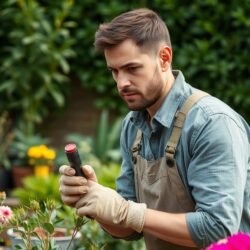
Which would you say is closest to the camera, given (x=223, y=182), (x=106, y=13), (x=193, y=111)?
(x=223, y=182)

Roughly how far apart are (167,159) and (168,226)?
0.26m

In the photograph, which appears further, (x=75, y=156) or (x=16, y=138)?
(x=16, y=138)

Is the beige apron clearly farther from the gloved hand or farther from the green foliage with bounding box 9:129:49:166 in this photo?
the green foliage with bounding box 9:129:49:166

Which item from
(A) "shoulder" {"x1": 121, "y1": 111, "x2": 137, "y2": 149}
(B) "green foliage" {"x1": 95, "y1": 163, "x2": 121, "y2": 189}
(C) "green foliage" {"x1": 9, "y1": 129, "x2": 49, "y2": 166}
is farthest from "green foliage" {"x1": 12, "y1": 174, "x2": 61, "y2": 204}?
(A) "shoulder" {"x1": 121, "y1": 111, "x2": 137, "y2": 149}

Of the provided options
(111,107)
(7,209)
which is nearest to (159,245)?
(7,209)

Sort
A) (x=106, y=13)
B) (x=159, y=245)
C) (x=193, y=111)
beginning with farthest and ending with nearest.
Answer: (x=106, y=13), (x=159, y=245), (x=193, y=111)

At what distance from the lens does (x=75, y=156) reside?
250cm

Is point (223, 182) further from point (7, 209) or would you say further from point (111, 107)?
point (111, 107)

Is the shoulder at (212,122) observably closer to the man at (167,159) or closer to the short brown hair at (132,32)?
the man at (167,159)

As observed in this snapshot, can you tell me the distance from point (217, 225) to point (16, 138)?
4.95m

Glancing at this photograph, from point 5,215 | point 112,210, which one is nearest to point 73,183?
point 112,210

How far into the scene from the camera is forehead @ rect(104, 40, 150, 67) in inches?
102

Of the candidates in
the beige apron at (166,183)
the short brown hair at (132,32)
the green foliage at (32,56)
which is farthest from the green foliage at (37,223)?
the green foliage at (32,56)

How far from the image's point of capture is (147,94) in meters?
2.64
